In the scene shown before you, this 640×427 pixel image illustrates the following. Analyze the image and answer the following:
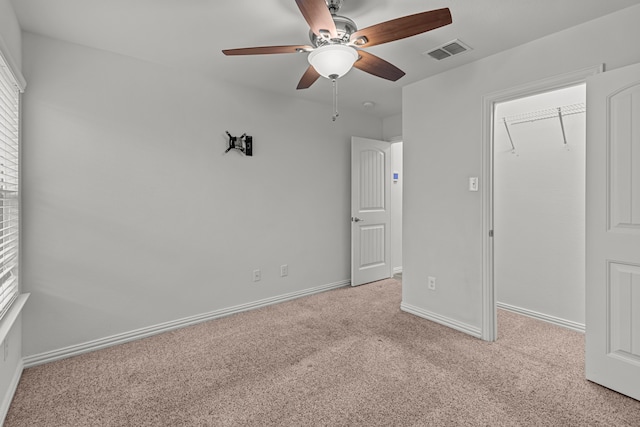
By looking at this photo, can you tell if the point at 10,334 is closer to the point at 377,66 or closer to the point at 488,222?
the point at 377,66

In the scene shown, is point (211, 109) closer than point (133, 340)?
No

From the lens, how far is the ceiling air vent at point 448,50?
2490mm

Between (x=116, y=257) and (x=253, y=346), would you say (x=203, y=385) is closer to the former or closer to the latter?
(x=253, y=346)

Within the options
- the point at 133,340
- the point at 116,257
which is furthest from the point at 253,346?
the point at 116,257

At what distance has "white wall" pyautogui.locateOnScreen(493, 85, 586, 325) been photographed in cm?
302

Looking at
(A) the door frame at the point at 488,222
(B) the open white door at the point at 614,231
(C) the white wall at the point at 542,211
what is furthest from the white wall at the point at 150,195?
(B) the open white door at the point at 614,231

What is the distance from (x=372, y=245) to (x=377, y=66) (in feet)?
9.13

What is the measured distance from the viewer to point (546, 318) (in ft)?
10.4

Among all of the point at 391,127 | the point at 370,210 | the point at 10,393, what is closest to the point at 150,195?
the point at 10,393

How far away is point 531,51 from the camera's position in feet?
8.07

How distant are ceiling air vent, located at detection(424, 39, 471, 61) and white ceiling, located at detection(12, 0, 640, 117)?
57 mm

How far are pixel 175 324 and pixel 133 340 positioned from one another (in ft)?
1.15

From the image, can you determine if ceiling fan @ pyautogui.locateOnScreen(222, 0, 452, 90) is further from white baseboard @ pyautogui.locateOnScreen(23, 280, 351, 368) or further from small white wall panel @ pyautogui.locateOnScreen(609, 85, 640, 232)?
white baseboard @ pyautogui.locateOnScreen(23, 280, 351, 368)

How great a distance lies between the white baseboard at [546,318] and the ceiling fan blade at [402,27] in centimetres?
292
